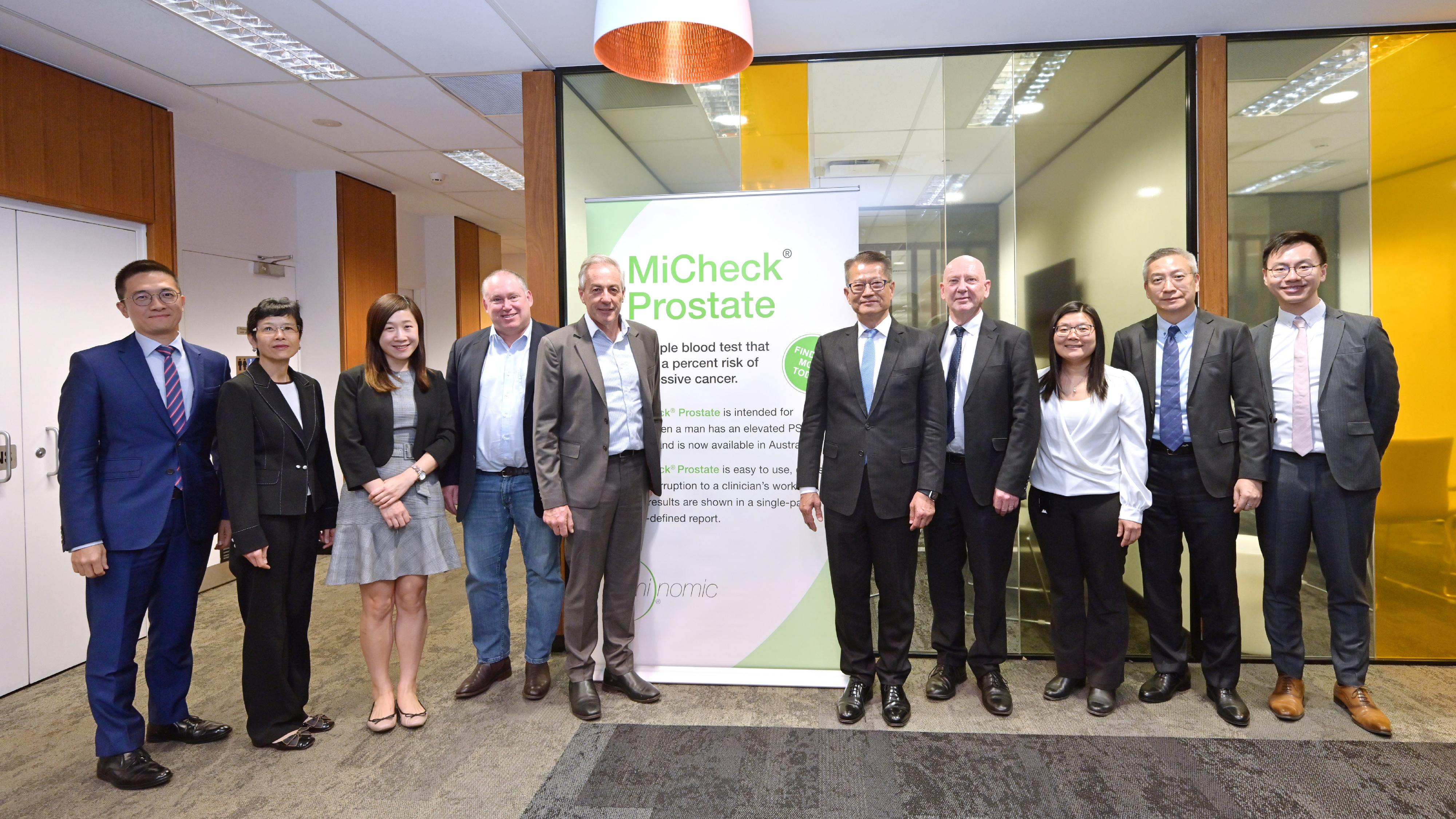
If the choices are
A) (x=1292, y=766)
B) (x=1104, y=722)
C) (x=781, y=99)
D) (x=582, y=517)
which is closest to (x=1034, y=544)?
(x=1104, y=722)

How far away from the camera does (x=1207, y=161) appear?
139 inches

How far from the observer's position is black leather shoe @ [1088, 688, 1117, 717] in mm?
2920

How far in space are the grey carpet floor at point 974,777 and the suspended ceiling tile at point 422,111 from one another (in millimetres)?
3678

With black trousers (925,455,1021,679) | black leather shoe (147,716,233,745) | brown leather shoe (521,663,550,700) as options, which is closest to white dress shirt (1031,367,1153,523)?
black trousers (925,455,1021,679)

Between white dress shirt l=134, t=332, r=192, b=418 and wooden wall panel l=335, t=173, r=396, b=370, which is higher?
wooden wall panel l=335, t=173, r=396, b=370

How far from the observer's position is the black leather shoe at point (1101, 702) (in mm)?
2920

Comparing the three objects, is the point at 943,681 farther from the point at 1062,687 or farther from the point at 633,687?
the point at 633,687

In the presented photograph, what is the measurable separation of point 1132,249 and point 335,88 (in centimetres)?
447

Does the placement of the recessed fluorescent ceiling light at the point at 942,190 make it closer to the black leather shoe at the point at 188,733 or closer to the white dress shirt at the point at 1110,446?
the white dress shirt at the point at 1110,446

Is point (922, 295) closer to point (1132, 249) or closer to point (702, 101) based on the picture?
point (1132, 249)

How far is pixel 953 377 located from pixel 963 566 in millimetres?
800

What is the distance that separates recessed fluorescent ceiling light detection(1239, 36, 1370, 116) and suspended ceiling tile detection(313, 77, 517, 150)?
14.3ft

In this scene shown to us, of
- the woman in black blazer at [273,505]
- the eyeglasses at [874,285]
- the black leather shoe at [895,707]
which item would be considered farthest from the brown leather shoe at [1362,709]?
the woman in black blazer at [273,505]

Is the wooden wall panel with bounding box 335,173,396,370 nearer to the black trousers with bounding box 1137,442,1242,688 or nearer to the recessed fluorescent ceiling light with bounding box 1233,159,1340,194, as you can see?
the black trousers with bounding box 1137,442,1242,688
